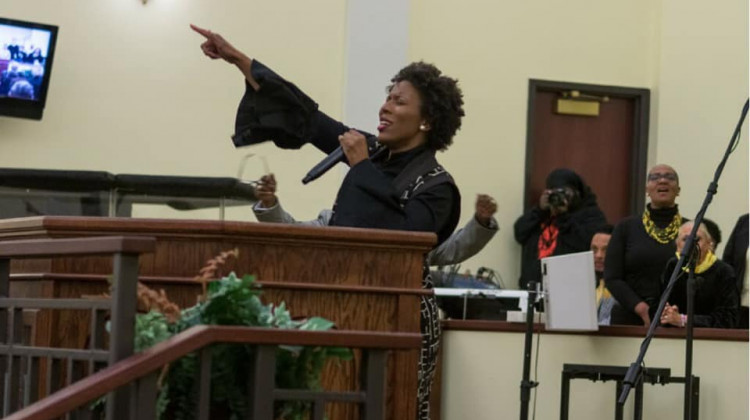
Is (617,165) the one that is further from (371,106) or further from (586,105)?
(371,106)

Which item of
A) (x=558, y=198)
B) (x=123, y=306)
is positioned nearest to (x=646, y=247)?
(x=558, y=198)

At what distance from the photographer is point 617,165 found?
10.3 meters

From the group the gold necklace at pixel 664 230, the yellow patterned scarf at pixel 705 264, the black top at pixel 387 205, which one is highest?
the gold necklace at pixel 664 230

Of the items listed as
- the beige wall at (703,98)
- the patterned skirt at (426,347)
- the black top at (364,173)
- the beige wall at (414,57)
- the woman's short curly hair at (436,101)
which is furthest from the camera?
the beige wall at (703,98)

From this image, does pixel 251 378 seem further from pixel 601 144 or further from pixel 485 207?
pixel 601 144

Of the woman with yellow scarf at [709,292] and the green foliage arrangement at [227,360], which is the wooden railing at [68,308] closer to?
the green foliage arrangement at [227,360]

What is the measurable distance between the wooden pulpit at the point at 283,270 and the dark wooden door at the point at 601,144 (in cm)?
659

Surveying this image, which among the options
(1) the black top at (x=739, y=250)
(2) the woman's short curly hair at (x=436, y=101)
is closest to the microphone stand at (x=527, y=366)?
(2) the woman's short curly hair at (x=436, y=101)

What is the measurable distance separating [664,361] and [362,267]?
3.12 meters

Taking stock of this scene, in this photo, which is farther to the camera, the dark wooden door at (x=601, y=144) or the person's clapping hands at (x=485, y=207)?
the dark wooden door at (x=601, y=144)

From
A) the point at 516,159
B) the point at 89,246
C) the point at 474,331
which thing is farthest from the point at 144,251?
the point at 516,159

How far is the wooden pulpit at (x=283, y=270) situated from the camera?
3.19m

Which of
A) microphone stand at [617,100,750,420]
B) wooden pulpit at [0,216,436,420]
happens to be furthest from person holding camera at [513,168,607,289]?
wooden pulpit at [0,216,436,420]

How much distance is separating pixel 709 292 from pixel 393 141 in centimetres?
288
